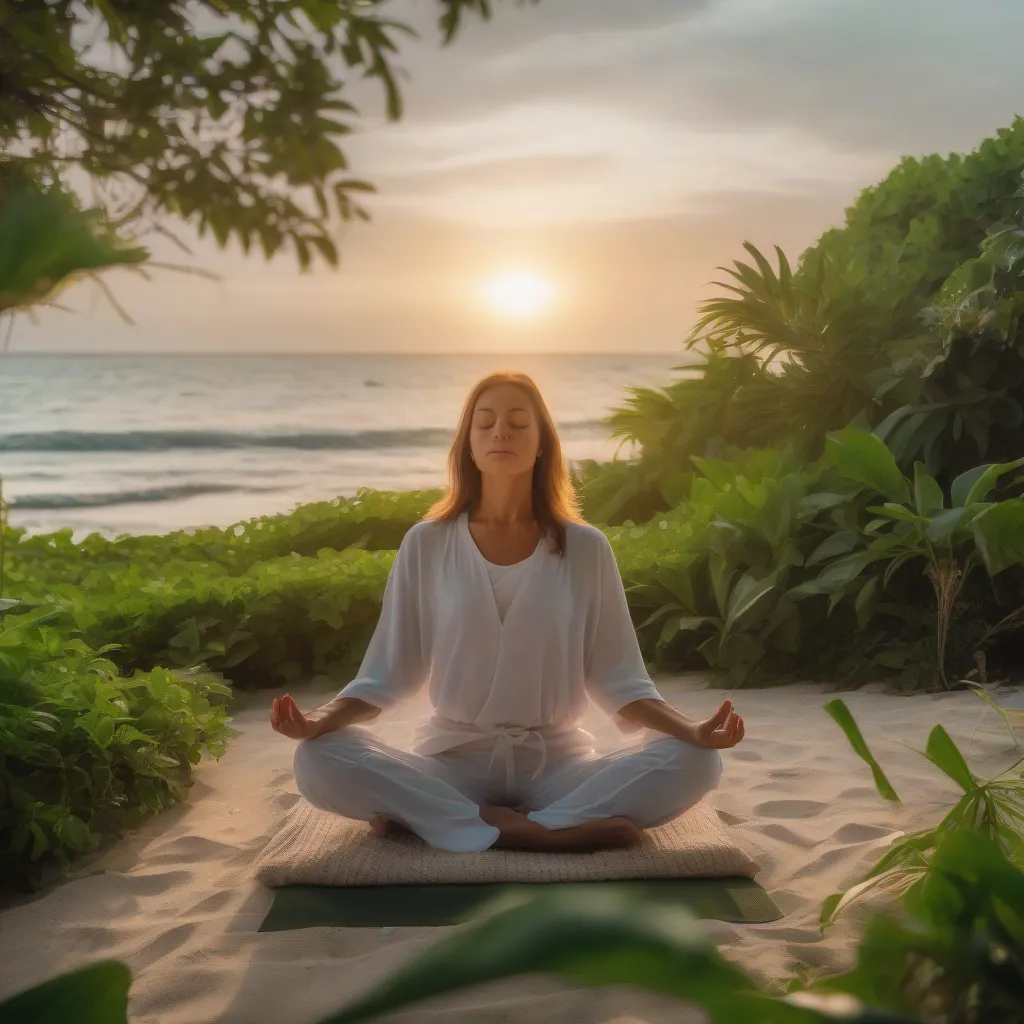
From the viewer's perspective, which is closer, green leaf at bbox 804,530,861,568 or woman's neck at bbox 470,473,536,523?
woman's neck at bbox 470,473,536,523

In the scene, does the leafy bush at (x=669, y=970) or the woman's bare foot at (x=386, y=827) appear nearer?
the leafy bush at (x=669, y=970)

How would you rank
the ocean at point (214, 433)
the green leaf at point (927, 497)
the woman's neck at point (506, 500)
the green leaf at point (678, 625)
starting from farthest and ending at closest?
1. the ocean at point (214, 433)
2. the green leaf at point (678, 625)
3. the green leaf at point (927, 497)
4. the woman's neck at point (506, 500)

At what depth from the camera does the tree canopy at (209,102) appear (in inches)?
47.7

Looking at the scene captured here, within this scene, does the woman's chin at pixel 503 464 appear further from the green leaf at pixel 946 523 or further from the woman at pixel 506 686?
the green leaf at pixel 946 523

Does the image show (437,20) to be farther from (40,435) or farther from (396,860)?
(40,435)

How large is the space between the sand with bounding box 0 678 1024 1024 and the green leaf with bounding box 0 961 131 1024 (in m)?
1.35

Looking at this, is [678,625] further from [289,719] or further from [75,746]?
[75,746]

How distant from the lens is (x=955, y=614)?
4152 mm

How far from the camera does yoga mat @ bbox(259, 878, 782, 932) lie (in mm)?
2209

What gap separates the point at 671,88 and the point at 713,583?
12983mm

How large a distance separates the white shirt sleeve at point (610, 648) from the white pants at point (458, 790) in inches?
6.0

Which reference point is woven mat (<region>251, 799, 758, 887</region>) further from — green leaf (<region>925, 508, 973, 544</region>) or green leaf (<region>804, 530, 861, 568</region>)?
green leaf (<region>804, 530, 861, 568</region>)

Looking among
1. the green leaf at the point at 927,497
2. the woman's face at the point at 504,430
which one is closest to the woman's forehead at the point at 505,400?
the woman's face at the point at 504,430

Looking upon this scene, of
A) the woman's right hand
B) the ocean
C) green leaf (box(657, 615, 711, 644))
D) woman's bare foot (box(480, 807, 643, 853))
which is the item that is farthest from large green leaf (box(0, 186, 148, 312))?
the ocean
